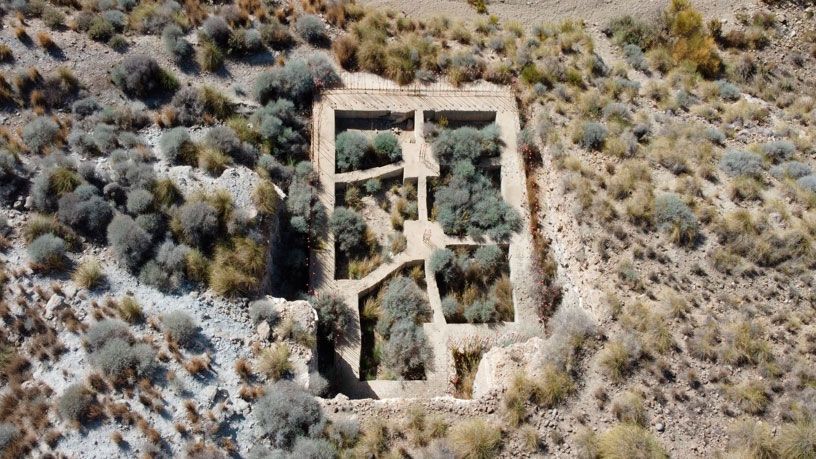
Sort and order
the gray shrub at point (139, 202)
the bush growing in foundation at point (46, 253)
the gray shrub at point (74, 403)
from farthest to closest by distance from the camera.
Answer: the gray shrub at point (139, 202), the bush growing in foundation at point (46, 253), the gray shrub at point (74, 403)

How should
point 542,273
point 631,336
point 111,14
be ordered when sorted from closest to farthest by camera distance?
point 631,336, point 542,273, point 111,14

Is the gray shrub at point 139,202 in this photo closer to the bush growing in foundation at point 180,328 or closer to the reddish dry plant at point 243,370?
the bush growing in foundation at point 180,328

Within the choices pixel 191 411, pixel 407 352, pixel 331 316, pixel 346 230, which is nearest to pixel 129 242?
pixel 191 411

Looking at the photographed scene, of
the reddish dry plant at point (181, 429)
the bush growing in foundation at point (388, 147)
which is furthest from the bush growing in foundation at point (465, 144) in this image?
the reddish dry plant at point (181, 429)

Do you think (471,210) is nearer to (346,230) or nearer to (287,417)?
(346,230)

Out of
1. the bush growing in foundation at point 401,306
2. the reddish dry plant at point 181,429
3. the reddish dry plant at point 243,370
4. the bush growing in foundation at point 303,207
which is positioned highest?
the bush growing in foundation at point 303,207

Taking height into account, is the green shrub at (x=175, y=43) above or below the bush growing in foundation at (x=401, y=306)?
above

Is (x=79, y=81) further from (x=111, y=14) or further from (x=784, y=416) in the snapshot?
(x=784, y=416)

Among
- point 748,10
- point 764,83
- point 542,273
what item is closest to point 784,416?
point 542,273
